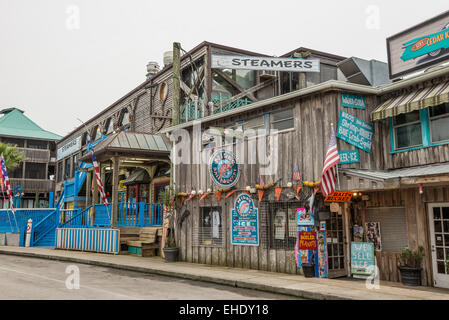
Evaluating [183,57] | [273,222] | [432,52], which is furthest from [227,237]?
[183,57]

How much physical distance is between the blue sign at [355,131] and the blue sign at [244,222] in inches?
145

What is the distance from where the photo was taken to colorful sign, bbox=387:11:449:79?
11.7 meters

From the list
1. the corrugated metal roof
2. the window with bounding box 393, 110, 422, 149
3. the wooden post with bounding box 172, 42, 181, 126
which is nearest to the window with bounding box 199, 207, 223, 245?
the wooden post with bounding box 172, 42, 181, 126

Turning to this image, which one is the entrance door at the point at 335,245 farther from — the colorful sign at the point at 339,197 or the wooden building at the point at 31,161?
the wooden building at the point at 31,161

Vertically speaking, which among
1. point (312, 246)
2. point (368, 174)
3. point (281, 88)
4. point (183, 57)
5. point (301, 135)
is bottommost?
point (312, 246)

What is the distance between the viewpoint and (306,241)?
37.9ft

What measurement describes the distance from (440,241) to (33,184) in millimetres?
44676

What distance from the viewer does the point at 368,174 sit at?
35.4 feet

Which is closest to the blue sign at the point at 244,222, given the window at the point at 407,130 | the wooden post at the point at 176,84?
the window at the point at 407,130

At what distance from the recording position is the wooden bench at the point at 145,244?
17609mm

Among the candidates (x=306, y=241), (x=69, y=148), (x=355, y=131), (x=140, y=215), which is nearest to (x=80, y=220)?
(x=140, y=215)

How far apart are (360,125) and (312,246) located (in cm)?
364
